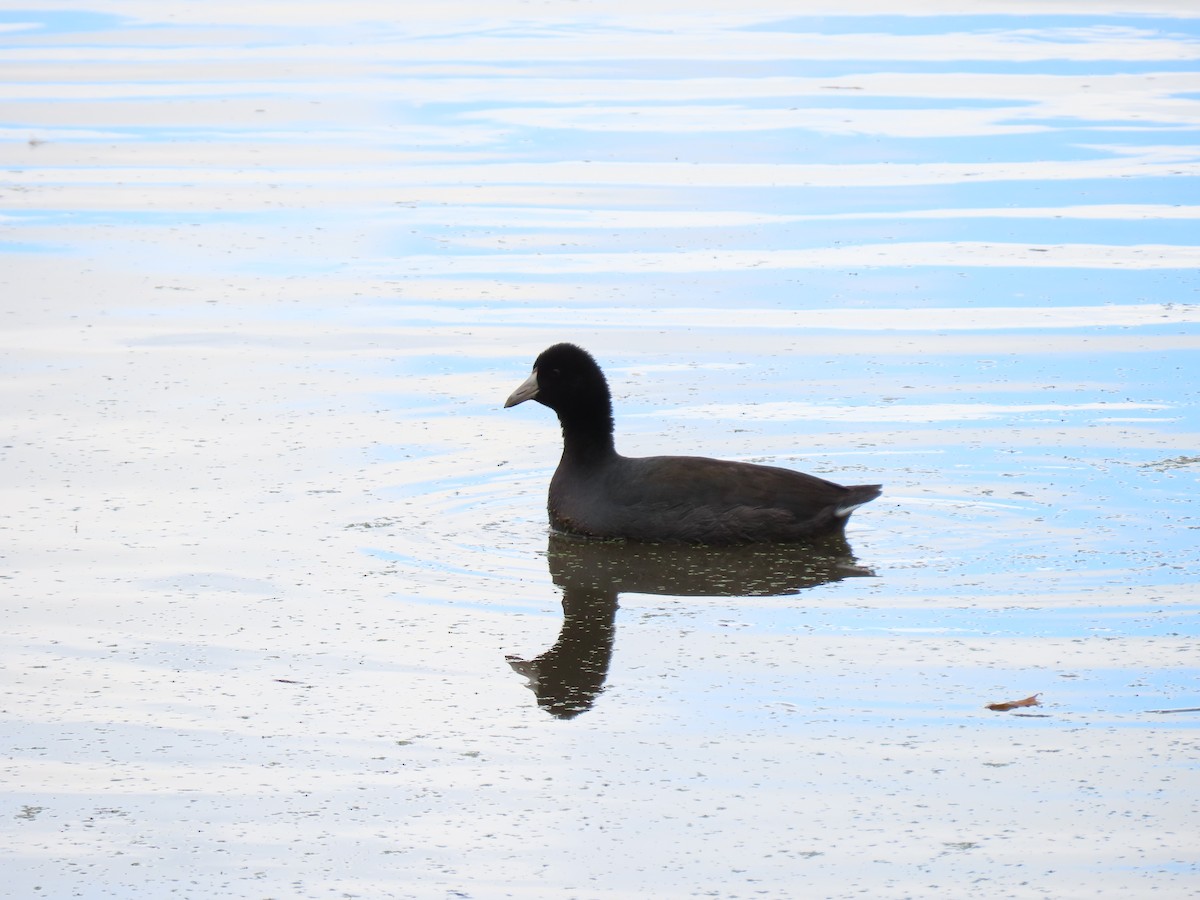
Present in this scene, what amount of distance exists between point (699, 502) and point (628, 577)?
0.62 m

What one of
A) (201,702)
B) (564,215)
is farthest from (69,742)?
(564,215)

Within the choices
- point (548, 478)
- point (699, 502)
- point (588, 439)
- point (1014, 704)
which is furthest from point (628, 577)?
point (1014, 704)

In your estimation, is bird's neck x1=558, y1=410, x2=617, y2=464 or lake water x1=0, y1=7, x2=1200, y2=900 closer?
lake water x1=0, y1=7, x2=1200, y2=900

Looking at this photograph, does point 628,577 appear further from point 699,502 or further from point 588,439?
point 588,439

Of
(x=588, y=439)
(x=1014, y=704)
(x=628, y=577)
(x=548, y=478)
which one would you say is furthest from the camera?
(x=548, y=478)

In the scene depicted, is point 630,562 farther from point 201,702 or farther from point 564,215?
point 564,215

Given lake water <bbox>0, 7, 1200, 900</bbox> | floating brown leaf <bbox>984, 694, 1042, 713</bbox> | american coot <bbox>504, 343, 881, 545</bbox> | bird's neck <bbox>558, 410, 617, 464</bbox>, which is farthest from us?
bird's neck <bbox>558, 410, 617, 464</bbox>

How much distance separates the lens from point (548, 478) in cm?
1013

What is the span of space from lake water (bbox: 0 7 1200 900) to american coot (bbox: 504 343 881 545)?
6.9 inches

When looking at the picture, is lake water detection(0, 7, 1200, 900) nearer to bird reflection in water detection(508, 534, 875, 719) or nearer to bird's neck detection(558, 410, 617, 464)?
bird reflection in water detection(508, 534, 875, 719)

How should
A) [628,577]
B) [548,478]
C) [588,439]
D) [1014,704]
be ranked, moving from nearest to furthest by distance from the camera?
1. [1014,704]
2. [628,577]
3. [588,439]
4. [548,478]

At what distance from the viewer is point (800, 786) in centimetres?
607

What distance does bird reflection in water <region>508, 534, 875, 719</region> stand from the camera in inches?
287

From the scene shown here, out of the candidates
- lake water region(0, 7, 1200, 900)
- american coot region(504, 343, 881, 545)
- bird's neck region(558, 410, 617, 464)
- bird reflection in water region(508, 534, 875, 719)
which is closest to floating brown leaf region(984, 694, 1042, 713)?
lake water region(0, 7, 1200, 900)
